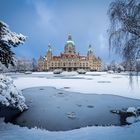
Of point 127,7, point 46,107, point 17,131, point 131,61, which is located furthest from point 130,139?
point 46,107

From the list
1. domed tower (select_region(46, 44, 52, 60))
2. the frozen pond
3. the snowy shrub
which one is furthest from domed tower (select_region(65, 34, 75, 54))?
the snowy shrub

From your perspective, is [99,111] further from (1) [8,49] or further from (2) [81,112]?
(1) [8,49]

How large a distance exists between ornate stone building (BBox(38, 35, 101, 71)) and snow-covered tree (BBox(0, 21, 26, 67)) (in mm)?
136473

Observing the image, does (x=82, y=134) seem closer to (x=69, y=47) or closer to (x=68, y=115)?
(x=68, y=115)

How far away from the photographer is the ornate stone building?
147250 millimetres

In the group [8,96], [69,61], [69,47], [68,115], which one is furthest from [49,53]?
[8,96]

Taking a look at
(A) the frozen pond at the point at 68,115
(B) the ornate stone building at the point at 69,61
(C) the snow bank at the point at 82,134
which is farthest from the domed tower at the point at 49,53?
(C) the snow bank at the point at 82,134

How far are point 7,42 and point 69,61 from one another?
453 feet

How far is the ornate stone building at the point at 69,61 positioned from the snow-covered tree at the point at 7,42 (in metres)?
136

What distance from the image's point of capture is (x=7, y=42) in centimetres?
932

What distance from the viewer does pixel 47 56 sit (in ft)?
496

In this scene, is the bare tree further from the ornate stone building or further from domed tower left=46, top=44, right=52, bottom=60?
domed tower left=46, top=44, right=52, bottom=60

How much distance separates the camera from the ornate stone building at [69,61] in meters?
147

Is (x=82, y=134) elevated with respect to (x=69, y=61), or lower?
lower
